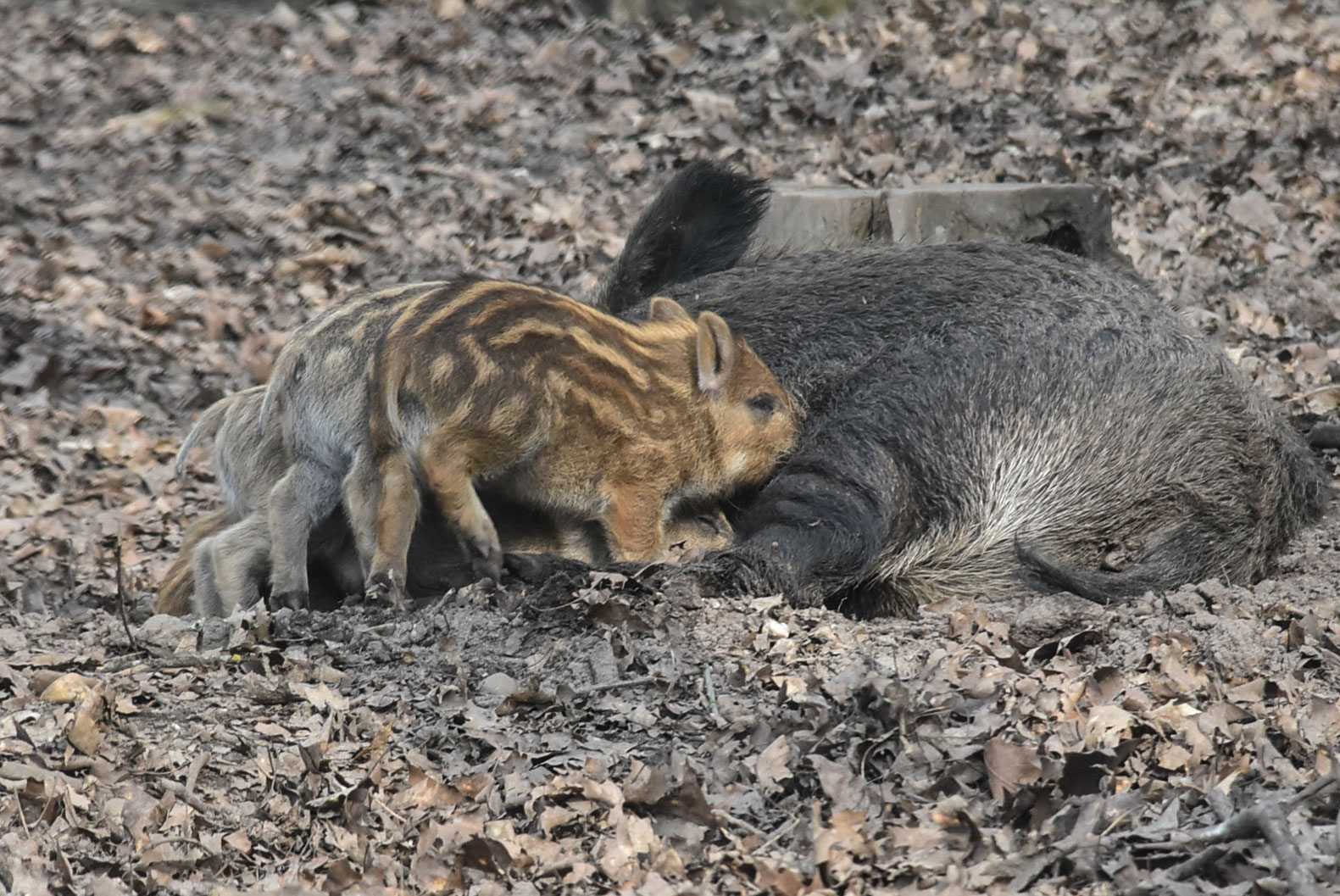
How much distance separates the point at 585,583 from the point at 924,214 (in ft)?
9.69

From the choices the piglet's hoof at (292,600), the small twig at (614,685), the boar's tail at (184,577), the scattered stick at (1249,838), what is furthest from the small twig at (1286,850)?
the boar's tail at (184,577)

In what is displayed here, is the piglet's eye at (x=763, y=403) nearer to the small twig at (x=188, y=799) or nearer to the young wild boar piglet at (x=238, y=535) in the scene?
the young wild boar piglet at (x=238, y=535)

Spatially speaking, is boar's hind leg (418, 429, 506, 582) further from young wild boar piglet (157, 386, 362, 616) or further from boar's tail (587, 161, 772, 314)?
boar's tail (587, 161, 772, 314)

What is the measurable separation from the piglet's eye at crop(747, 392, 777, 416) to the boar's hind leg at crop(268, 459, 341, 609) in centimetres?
137

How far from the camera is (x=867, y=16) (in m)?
11.6

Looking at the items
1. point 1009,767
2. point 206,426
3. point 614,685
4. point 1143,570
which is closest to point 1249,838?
point 1009,767

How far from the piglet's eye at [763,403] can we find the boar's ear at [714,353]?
0.50 feet

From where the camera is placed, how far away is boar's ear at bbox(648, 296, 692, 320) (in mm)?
4961

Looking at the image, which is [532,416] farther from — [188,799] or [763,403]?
[188,799]

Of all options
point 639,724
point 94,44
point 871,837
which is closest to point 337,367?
point 639,724

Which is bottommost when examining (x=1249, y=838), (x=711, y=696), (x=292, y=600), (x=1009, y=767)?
(x=292, y=600)

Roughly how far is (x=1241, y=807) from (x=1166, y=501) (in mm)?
2107

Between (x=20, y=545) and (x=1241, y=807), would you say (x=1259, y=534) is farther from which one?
(x=20, y=545)

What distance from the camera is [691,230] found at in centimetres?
580
